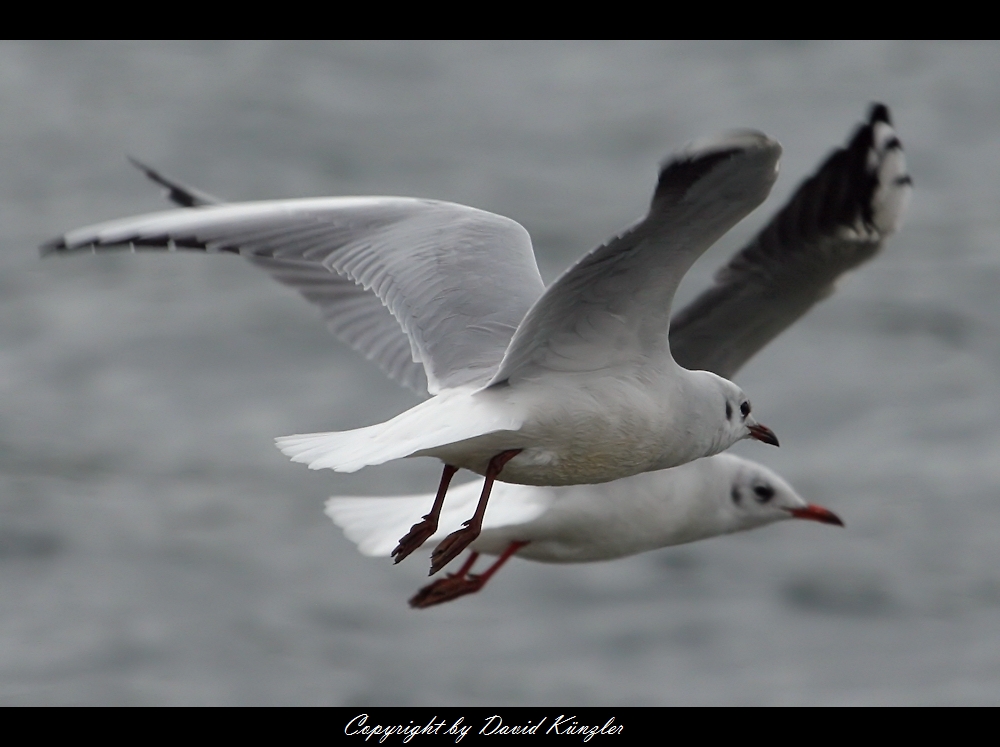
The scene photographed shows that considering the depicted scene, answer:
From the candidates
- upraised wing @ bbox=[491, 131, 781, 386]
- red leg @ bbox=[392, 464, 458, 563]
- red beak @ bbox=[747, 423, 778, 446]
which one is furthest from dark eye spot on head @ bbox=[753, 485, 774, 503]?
red leg @ bbox=[392, 464, 458, 563]

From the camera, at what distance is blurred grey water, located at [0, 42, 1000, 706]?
952 centimetres

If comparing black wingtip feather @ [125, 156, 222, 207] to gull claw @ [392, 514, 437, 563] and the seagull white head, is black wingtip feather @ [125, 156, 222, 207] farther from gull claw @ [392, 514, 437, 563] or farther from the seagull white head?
the seagull white head

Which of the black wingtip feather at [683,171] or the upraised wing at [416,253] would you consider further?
the upraised wing at [416,253]

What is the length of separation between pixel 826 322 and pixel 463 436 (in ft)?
29.2

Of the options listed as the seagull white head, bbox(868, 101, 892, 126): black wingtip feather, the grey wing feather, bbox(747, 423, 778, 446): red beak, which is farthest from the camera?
the grey wing feather

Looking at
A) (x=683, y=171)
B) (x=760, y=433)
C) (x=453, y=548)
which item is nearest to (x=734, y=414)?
(x=760, y=433)

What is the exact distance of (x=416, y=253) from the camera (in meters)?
5.07

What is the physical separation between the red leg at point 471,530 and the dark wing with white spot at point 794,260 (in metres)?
1.87

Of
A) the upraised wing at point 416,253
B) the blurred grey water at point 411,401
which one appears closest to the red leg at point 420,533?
the upraised wing at point 416,253

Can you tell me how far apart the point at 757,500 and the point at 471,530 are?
2528 mm

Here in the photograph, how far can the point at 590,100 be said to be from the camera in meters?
15.1

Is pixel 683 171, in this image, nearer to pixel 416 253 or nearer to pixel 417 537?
pixel 417 537

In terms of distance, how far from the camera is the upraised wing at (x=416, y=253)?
15.6 ft

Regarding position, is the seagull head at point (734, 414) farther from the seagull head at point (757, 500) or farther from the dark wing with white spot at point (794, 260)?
the seagull head at point (757, 500)
